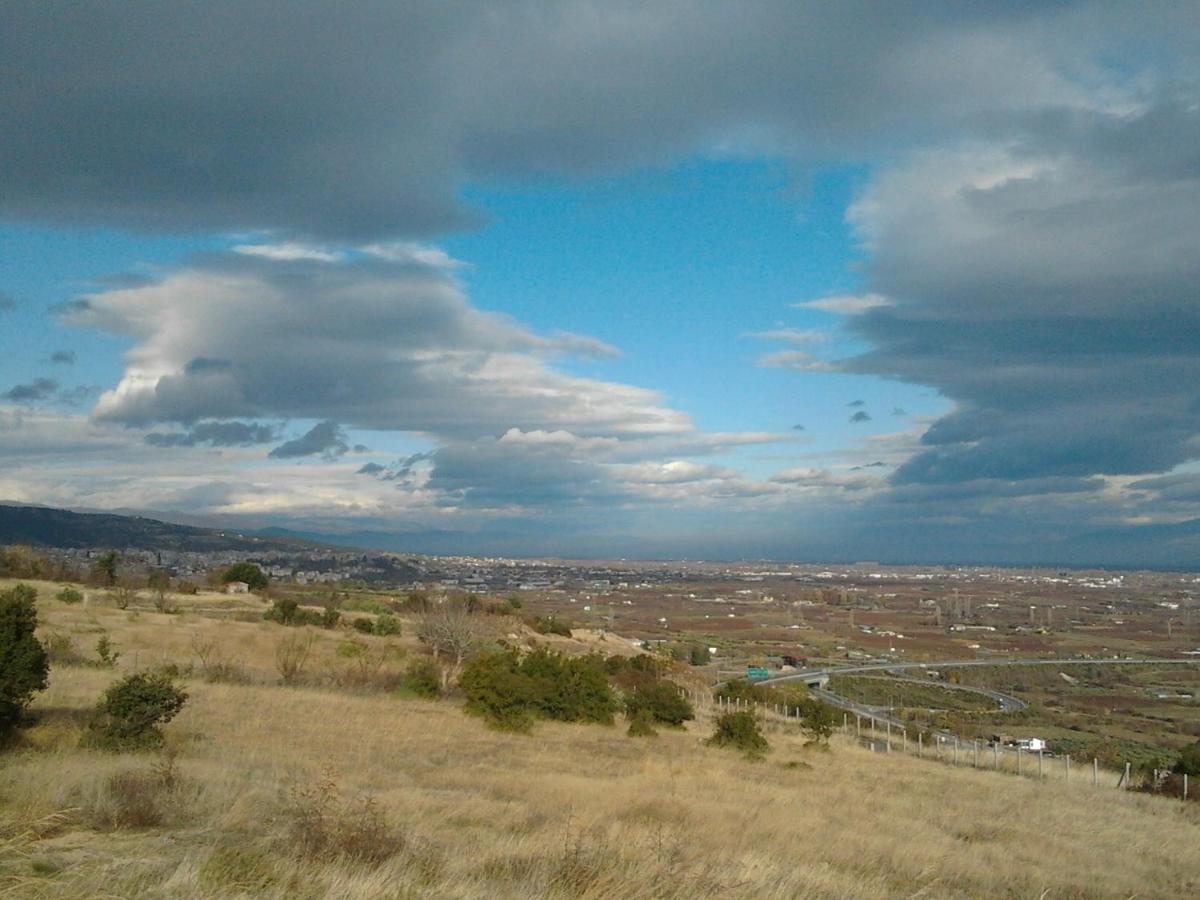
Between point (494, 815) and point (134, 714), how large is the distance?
790cm

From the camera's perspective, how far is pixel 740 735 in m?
29.8

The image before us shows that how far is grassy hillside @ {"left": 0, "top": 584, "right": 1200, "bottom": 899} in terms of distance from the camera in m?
7.49

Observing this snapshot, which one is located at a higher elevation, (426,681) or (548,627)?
(426,681)

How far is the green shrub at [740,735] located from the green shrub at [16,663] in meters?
20.3

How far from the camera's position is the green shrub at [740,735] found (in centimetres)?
2934

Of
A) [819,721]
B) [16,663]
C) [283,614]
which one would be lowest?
[819,721]

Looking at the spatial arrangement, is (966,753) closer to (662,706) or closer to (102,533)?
(662,706)

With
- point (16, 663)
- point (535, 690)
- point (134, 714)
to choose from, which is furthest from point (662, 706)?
point (16, 663)

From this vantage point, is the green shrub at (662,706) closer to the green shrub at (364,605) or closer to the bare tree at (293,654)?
the bare tree at (293,654)

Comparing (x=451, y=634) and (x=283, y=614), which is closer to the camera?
(x=451, y=634)

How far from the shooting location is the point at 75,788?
428 inches

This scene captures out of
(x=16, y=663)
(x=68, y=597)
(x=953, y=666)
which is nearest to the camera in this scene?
(x=16, y=663)

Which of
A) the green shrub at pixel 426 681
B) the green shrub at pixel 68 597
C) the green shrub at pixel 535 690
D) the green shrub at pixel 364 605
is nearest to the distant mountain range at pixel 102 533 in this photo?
the green shrub at pixel 364 605

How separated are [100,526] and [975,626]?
12363 cm
